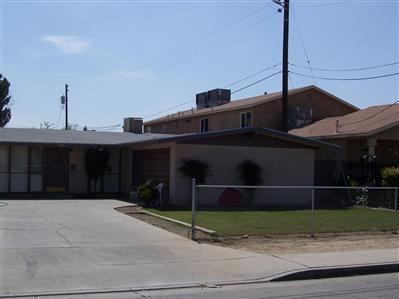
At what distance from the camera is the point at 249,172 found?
2353cm

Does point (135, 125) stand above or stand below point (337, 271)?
above

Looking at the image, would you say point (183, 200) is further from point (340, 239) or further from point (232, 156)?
point (340, 239)

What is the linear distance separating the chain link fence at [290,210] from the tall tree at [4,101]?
37.8m

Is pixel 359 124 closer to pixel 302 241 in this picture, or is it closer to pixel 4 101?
pixel 302 241

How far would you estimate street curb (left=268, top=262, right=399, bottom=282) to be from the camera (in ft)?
32.5

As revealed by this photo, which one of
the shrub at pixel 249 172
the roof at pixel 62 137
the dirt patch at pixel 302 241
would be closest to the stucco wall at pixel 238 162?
the shrub at pixel 249 172

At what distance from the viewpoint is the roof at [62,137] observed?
86.8ft

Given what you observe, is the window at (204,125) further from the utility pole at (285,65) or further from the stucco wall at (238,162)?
the stucco wall at (238,162)

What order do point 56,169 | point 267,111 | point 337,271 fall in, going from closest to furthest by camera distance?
point 337,271 → point 56,169 → point 267,111

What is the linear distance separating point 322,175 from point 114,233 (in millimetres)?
15225

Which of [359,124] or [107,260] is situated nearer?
[107,260]

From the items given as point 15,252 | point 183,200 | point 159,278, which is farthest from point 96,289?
point 183,200

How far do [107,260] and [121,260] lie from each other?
→ 0.26 meters

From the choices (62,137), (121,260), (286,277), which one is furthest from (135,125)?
(286,277)
